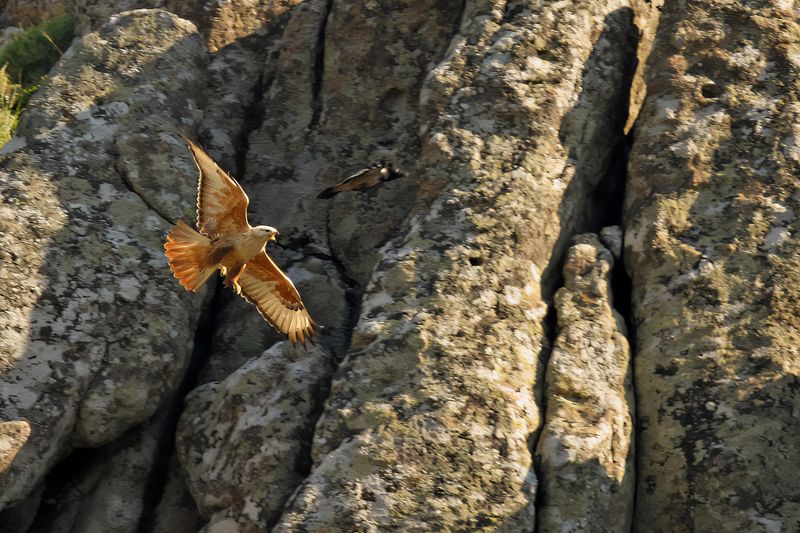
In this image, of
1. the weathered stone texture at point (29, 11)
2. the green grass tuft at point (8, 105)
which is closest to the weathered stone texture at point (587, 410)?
the green grass tuft at point (8, 105)

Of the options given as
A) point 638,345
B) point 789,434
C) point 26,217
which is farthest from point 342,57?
point 789,434

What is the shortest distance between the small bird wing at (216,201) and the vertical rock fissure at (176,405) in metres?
0.77

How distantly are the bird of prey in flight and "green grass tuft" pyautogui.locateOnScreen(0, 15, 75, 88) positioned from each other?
4.66 m

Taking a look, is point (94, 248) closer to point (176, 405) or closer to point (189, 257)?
point (189, 257)

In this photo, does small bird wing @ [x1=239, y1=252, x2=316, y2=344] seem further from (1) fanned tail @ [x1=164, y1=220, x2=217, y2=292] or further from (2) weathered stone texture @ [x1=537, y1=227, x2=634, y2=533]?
(2) weathered stone texture @ [x1=537, y1=227, x2=634, y2=533]

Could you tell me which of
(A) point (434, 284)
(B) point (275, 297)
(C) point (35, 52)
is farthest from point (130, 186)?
(C) point (35, 52)

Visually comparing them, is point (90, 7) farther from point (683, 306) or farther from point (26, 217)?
point (683, 306)

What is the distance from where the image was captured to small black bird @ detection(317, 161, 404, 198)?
9.76 metres

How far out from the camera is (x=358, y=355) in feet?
28.0

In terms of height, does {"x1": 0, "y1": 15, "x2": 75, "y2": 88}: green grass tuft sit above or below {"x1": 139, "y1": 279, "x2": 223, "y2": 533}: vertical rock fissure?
above

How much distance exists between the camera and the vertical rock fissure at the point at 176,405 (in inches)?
349

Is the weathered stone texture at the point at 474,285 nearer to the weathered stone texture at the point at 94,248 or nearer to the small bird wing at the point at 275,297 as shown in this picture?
the small bird wing at the point at 275,297

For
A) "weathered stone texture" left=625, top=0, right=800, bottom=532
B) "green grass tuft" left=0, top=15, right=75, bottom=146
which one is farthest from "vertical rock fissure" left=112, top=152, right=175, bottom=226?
"green grass tuft" left=0, top=15, right=75, bottom=146

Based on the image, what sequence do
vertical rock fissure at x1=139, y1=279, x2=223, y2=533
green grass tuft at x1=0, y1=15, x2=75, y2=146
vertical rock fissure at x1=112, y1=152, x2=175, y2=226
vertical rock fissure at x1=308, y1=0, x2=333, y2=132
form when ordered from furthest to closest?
green grass tuft at x1=0, y1=15, x2=75, y2=146
vertical rock fissure at x1=308, y1=0, x2=333, y2=132
vertical rock fissure at x1=112, y1=152, x2=175, y2=226
vertical rock fissure at x1=139, y1=279, x2=223, y2=533
